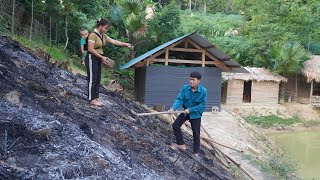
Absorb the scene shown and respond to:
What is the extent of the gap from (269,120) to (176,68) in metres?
8.09

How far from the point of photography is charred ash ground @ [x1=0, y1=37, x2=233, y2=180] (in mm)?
4152

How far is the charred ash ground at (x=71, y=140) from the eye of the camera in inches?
163

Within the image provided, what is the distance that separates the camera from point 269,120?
2206 cm

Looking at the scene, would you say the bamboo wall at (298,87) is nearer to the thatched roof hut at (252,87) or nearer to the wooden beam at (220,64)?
the thatched roof hut at (252,87)

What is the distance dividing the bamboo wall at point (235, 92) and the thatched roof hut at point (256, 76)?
354 millimetres

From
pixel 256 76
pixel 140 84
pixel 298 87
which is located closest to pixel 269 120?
pixel 256 76

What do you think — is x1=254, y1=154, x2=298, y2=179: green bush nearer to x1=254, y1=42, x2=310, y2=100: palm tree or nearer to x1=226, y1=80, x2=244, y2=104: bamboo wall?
x1=226, y1=80, x2=244, y2=104: bamboo wall

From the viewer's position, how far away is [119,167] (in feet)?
15.4

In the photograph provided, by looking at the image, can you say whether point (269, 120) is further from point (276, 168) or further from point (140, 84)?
point (276, 168)

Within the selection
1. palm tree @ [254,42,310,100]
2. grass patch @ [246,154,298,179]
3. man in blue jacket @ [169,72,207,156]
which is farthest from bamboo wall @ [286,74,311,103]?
man in blue jacket @ [169,72,207,156]

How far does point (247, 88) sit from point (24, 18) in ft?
47.7

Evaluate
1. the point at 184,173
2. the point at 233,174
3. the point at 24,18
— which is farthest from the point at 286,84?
the point at 184,173

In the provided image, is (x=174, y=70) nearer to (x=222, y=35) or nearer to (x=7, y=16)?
(x=7, y=16)

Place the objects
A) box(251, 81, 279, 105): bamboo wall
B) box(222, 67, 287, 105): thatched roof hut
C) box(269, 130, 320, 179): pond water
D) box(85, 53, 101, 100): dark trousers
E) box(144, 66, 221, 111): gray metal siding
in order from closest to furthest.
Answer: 1. box(85, 53, 101, 100): dark trousers
2. box(269, 130, 320, 179): pond water
3. box(144, 66, 221, 111): gray metal siding
4. box(222, 67, 287, 105): thatched roof hut
5. box(251, 81, 279, 105): bamboo wall
